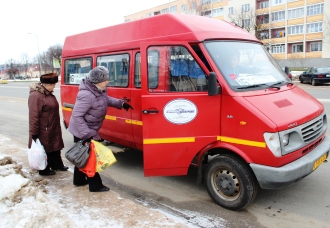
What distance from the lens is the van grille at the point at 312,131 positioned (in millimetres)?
3689

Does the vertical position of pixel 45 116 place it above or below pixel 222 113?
below

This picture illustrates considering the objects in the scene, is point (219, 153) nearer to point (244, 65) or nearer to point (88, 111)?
point (244, 65)

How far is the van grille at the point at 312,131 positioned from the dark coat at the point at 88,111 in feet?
8.64

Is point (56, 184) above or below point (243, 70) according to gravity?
below

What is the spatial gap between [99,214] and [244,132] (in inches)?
78.8

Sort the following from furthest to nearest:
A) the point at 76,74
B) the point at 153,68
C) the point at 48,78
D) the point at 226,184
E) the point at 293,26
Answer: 1. the point at 293,26
2. the point at 76,74
3. the point at 48,78
4. the point at 153,68
5. the point at 226,184

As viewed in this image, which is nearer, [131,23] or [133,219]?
[133,219]

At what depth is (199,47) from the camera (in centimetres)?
395

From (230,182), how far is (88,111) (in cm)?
209

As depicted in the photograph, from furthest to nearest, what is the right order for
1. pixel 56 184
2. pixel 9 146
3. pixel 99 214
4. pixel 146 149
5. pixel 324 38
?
pixel 324 38
pixel 9 146
pixel 56 184
pixel 146 149
pixel 99 214

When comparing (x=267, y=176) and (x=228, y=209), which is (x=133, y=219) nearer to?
(x=228, y=209)

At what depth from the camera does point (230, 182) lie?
3.83 m

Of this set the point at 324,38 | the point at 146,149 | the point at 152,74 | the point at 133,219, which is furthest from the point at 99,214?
the point at 324,38

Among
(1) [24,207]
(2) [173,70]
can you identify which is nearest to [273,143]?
(2) [173,70]
